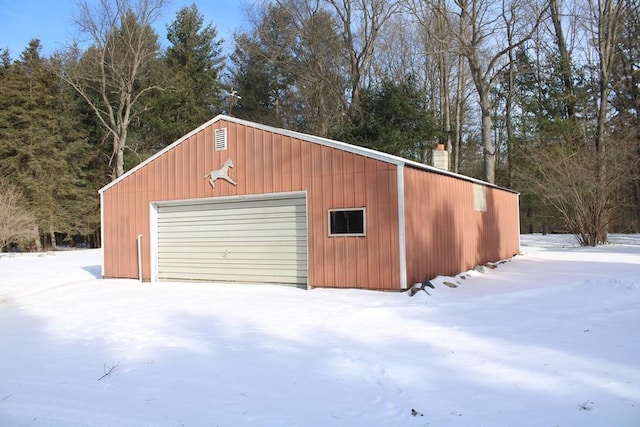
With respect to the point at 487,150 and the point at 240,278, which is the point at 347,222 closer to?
the point at 240,278

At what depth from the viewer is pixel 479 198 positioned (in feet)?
43.3

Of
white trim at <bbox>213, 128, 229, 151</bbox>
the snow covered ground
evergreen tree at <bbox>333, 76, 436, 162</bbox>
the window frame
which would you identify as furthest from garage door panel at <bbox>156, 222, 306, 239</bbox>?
evergreen tree at <bbox>333, 76, 436, 162</bbox>

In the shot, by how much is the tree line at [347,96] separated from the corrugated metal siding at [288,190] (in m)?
10.5

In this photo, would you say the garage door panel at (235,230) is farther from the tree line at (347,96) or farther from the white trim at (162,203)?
the tree line at (347,96)

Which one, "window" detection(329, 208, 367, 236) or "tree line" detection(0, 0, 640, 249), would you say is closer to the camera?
"window" detection(329, 208, 367, 236)

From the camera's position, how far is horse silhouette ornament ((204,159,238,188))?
10906 mm

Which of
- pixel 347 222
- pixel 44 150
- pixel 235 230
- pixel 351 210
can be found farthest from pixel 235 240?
pixel 44 150

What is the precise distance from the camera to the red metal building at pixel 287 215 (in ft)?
29.8

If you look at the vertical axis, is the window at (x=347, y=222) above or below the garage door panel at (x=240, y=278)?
above

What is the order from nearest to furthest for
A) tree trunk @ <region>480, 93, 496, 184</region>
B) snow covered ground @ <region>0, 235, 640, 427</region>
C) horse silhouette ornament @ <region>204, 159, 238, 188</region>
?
snow covered ground @ <region>0, 235, 640, 427</region> < horse silhouette ornament @ <region>204, 159, 238, 188</region> < tree trunk @ <region>480, 93, 496, 184</region>

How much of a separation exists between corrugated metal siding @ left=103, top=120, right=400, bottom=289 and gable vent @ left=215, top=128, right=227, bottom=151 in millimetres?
121

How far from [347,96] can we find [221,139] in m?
15.4

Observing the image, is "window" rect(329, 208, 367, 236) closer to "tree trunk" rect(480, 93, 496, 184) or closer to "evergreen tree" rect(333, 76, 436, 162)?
"evergreen tree" rect(333, 76, 436, 162)

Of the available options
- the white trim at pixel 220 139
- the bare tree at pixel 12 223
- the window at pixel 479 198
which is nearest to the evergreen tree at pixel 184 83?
the bare tree at pixel 12 223
